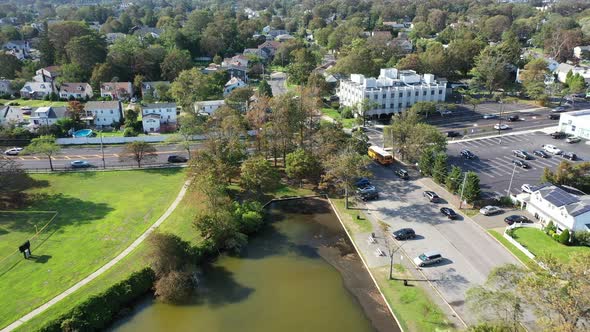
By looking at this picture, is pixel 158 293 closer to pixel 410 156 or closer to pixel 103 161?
pixel 103 161

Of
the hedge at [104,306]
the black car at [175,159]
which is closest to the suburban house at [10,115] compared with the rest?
the black car at [175,159]

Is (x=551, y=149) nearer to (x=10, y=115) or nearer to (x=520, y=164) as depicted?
(x=520, y=164)

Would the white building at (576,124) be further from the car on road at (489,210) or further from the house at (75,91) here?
the house at (75,91)

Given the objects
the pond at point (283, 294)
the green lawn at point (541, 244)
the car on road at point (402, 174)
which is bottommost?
the pond at point (283, 294)

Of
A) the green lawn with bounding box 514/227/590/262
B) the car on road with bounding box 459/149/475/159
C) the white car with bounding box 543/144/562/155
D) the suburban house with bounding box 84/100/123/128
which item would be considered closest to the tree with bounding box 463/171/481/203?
the green lawn with bounding box 514/227/590/262

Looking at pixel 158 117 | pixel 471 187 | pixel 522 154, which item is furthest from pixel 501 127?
pixel 158 117

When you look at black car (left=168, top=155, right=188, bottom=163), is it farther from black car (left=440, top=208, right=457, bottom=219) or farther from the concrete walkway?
black car (left=440, top=208, right=457, bottom=219)
